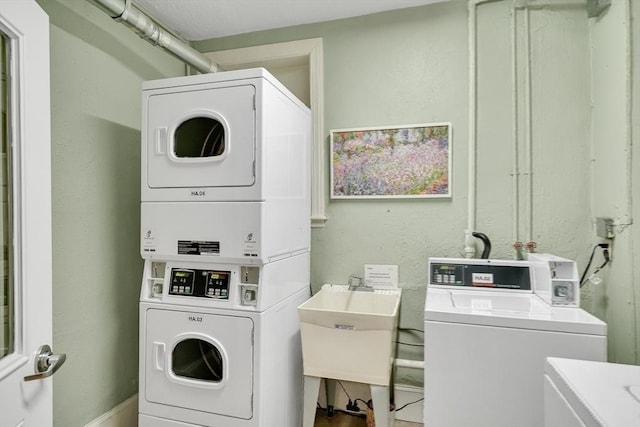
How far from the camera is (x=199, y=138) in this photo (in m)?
1.88

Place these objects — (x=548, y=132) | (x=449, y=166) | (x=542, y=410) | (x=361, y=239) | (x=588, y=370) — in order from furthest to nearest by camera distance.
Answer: (x=361, y=239) → (x=449, y=166) → (x=548, y=132) → (x=542, y=410) → (x=588, y=370)

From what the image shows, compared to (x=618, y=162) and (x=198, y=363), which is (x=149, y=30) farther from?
(x=618, y=162)

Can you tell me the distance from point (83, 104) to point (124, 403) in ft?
5.50

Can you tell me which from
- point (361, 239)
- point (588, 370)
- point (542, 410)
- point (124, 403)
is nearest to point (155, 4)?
point (361, 239)

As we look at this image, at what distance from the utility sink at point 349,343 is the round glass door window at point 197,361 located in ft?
1.59

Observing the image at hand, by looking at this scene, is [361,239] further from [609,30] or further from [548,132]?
[609,30]

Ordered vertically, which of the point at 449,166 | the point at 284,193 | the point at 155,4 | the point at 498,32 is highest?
the point at 155,4

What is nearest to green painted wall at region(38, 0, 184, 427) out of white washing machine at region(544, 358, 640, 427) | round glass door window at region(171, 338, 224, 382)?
round glass door window at region(171, 338, 224, 382)

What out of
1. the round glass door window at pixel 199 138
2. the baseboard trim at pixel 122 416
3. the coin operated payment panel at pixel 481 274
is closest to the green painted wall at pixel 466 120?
Answer: the coin operated payment panel at pixel 481 274

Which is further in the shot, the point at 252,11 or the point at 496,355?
the point at 252,11

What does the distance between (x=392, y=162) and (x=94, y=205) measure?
5.77 ft

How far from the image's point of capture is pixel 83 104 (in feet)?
5.74

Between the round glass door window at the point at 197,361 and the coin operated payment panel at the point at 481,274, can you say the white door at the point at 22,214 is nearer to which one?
the round glass door window at the point at 197,361

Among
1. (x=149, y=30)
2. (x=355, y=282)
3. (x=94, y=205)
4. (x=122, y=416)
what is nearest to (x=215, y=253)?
(x=94, y=205)
